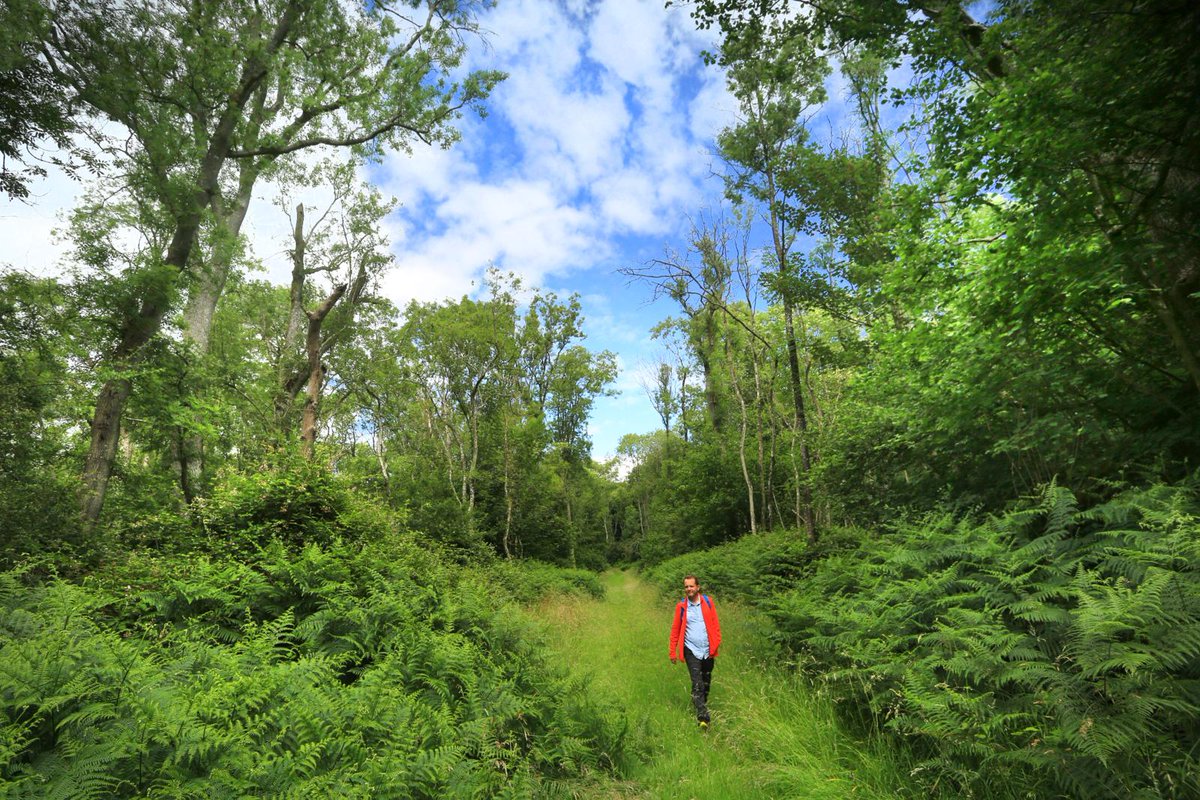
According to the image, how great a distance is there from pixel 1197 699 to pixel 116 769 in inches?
226

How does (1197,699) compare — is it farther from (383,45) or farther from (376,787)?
(383,45)

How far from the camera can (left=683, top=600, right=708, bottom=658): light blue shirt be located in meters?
5.68

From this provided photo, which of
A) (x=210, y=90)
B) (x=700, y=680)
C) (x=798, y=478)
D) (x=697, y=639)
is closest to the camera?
(x=700, y=680)

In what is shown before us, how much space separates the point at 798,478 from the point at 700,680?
287 inches

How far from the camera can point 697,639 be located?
573 cm

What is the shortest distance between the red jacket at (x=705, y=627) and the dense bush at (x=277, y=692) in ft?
4.06

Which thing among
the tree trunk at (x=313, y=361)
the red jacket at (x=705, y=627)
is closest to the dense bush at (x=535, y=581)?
the tree trunk at (x=313, y=361)

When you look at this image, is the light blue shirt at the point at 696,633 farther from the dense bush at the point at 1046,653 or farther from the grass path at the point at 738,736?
the dense bush at the point at 1046,653

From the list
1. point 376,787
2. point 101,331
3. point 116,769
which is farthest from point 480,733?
point 101,331

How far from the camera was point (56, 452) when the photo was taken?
8.15m

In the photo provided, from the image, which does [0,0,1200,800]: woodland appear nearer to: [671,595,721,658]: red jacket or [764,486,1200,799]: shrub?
[764,486,1200,799]: shrub

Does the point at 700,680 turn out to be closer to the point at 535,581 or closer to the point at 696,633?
the point at 696,633

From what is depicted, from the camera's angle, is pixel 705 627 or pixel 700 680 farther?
pixel 705 627

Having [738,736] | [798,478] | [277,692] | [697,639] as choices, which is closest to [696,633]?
[697,639]
